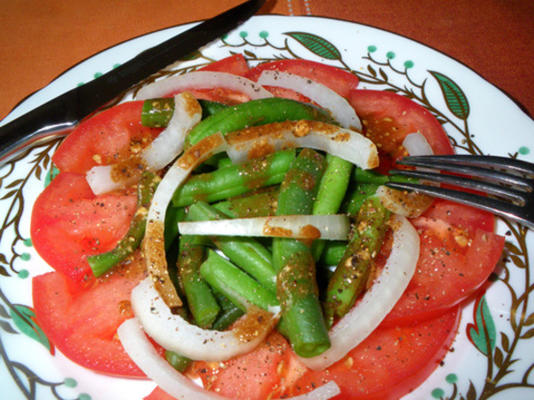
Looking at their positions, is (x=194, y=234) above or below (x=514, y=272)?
above

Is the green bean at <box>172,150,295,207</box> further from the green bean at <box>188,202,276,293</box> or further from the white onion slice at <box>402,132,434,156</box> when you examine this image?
the white onion slice at <box>402,132,434,156</box>

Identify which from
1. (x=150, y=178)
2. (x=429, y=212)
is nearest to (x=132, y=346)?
(x=150, y=178)

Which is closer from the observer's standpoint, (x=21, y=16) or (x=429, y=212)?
(x=429, y=212)

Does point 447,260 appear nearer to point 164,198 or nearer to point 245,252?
point 245,252

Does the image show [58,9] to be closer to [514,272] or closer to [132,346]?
[132,346]

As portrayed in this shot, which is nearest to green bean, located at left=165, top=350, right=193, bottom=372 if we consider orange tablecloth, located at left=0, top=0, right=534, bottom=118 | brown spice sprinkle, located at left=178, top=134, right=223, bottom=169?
brown spice sprinkle, located at left=178, top=134, right=223, bottom=169

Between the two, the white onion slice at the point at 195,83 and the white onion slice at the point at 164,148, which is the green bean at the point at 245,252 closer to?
the white onion slice at the point at 164,148

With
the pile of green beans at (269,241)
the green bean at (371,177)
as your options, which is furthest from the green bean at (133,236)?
the green bean at (371,177)

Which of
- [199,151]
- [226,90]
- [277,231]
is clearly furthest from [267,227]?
[226,90]
